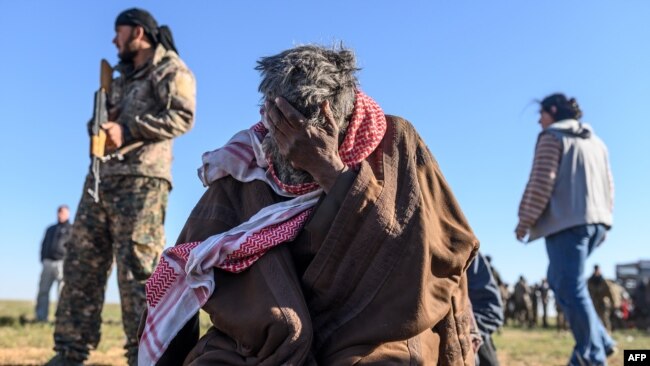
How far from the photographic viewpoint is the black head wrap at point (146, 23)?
17.0 feet

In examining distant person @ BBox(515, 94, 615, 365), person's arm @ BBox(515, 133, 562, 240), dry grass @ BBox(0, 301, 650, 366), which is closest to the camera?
distant person @ BBox(515, 94, 615, 365)

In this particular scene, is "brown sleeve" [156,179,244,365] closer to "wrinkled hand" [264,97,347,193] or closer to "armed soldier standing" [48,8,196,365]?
"wrinkled hand" [264,97,347,193]

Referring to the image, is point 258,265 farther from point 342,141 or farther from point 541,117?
point 541,117

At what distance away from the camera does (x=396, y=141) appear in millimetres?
2691

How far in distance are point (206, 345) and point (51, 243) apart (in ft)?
36.8

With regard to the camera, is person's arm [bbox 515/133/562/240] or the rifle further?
person's arm [bbox 515/133/562/240]

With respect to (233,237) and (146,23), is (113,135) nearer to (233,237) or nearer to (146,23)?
(146,23)

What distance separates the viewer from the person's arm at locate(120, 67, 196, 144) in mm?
4895

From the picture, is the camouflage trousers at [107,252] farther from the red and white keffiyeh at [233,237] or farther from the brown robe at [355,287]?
the brown robe at [355,287]

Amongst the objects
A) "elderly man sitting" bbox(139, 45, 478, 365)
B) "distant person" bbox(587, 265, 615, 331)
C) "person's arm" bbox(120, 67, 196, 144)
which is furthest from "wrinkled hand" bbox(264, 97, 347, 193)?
"distant person" bbox(587, 265, 615, 331)

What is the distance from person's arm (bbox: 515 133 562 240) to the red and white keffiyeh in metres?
3.27

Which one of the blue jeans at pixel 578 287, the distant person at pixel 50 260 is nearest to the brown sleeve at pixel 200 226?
the blue jeans at pixel 578 287

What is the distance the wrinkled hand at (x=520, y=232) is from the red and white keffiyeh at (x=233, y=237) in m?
3.35

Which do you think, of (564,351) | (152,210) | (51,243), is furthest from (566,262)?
(51,243)
